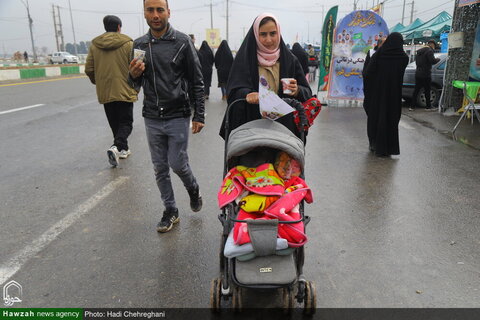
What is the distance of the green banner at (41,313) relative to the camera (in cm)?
260

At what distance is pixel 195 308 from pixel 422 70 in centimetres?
1039

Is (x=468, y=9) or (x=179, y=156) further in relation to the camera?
(x=468, y=9)

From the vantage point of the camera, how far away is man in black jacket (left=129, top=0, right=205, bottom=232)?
3404mm

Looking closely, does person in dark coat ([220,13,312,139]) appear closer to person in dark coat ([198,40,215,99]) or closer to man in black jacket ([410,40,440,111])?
man in black jacket ([410,40,440,111])

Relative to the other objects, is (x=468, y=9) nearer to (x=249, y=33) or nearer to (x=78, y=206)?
(x=249, y=33)

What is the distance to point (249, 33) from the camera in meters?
3.21

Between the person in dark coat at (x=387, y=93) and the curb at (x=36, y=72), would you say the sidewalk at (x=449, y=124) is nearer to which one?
the person in dark coat at (x=387, y=93)

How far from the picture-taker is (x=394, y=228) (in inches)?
152

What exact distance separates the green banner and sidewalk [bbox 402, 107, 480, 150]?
7205mm

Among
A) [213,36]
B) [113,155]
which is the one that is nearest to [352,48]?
[113,155]

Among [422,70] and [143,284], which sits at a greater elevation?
[422,70]

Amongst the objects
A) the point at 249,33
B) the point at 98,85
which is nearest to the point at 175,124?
the point at 249,33

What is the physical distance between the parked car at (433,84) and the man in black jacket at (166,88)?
9.95 m

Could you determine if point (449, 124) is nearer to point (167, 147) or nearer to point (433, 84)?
point (433, 84)
